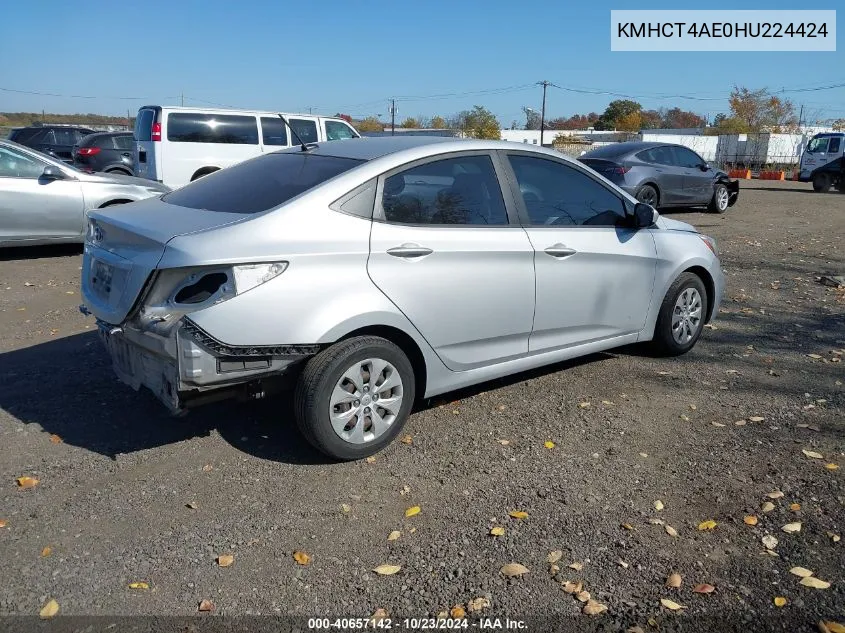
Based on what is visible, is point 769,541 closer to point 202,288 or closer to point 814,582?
point 814,582

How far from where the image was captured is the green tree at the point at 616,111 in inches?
3770

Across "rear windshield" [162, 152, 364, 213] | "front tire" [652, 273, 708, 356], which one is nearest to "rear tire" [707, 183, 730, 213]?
"front tire" [652, 273, 708, 356]

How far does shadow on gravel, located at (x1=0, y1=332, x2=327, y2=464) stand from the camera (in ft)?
13.3

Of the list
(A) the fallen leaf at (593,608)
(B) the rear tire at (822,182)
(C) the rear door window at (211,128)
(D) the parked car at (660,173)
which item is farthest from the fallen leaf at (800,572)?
(B) the rear tire at (822,182)

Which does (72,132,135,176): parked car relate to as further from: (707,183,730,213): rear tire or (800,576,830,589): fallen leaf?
(800,576,830,589): fallen leaf

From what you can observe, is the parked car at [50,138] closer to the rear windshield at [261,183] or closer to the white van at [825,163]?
the rear windshield at [261,183]

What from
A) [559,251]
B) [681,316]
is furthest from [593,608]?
[681,316]

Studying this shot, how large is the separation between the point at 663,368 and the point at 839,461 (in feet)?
5.34

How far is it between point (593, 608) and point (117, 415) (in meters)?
3.02

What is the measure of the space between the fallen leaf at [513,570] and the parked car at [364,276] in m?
1.13

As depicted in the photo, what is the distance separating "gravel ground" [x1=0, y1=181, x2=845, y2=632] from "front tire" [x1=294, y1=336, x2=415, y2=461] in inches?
6.4

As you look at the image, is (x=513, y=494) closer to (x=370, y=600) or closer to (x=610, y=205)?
(x=370, y=600)

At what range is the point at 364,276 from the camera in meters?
3.68

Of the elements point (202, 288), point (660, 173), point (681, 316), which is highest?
point (660, 173)
